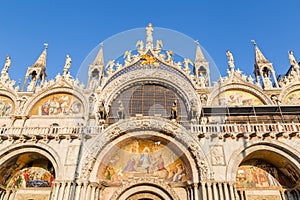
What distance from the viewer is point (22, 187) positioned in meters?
12.5

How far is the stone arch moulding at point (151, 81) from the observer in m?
15.8

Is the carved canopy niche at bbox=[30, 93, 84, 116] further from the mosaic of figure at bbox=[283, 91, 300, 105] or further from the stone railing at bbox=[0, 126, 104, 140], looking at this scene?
the mosaic of figure at bbox=[283, 91, 300, 105]

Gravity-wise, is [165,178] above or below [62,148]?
below

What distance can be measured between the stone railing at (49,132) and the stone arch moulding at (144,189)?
3240mm

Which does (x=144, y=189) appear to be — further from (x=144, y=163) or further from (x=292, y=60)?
(x=292, y=60)

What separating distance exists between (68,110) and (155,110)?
610 cm

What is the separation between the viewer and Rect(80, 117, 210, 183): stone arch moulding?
11.0 metres

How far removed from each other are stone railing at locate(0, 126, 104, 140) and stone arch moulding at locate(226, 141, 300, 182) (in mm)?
6999

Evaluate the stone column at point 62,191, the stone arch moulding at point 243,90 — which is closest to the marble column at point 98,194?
the stone column at point 62,191

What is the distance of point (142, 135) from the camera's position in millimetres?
12016

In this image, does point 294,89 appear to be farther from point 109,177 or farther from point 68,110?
point 68,110

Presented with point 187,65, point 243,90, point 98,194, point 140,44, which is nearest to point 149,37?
point 140,44

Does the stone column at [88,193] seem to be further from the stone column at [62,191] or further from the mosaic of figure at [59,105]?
the mosaic of figure at [59,105]

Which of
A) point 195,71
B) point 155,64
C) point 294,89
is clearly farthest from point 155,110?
point 294,89
